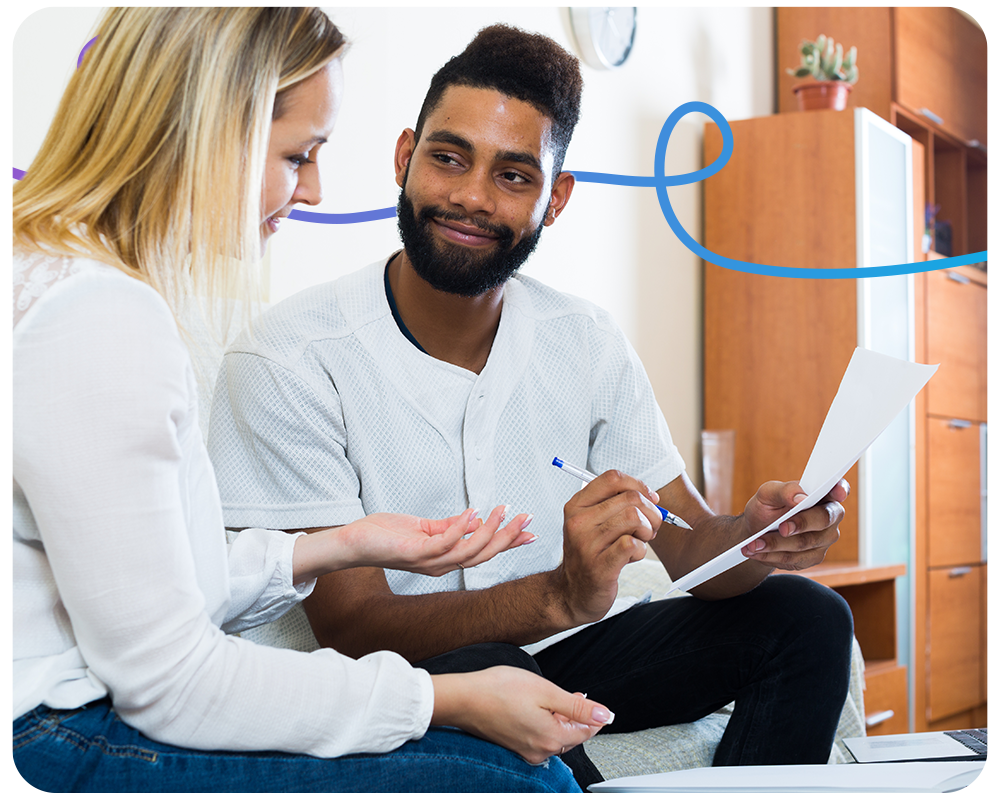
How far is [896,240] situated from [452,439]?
2004 millimetres

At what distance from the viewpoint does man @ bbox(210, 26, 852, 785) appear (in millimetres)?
1049

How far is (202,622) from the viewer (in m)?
0.64

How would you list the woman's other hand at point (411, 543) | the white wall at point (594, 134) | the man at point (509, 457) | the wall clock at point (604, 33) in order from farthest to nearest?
the wall clock at point (604, 33)
the white wall at point (594, 134)
the man at point (509, 457)
the woman's other hand at point (411, 543)

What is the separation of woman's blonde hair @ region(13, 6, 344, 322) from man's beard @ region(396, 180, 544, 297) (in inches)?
18.8

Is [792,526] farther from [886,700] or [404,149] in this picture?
[886,700]

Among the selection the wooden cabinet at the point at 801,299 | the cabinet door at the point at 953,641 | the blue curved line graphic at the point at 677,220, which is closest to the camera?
the blue curved line graphic at the point at 677,220

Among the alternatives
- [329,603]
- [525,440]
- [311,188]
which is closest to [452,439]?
[525,440]

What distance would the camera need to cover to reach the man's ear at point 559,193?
143 cm

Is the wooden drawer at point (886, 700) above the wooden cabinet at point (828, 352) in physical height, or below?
below

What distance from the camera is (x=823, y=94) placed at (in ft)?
9.05

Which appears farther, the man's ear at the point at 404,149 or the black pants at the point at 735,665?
the man's ear at the point at 404,149

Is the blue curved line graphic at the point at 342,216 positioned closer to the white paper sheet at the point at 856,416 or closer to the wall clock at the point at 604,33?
the wall clock at the point at 604,33

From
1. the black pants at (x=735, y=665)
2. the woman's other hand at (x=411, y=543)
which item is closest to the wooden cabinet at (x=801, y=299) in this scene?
the black pants at (x=735, y=665)

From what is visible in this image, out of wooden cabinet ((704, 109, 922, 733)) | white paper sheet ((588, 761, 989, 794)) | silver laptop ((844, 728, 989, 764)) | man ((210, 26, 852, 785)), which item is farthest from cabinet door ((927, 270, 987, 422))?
white paper sheet ((588, 761, 989, 794))
